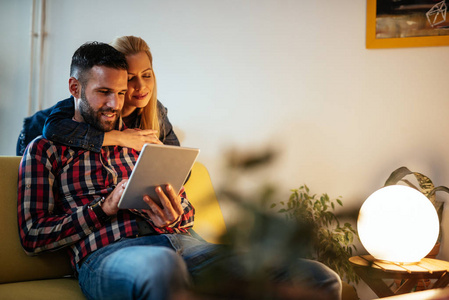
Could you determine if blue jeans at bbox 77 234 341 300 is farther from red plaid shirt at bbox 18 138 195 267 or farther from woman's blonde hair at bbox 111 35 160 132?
woman's blonde hair at bbox 111 35 160 132

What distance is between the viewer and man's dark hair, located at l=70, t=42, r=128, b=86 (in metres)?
1.52

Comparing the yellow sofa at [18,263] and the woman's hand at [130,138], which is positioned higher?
the woman's hand at [130,138]

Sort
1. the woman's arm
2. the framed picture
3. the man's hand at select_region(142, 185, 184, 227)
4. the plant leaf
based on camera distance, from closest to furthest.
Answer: the man's hand at select_region(142, 185, 184, 227) < the woman's arm < the plant leaf < the framed picture

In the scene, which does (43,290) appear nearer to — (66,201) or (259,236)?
(66,201)

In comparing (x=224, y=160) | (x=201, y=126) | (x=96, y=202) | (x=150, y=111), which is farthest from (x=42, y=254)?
(x=224, y=160)

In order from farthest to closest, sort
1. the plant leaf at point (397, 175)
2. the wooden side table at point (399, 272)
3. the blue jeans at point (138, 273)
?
the plant leaf at point (397, 175), the wooden side table at point (399, 272), the blue jeans at point (138, 273)

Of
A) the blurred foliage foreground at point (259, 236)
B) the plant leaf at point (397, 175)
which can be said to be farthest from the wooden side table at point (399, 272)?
the blurred foliage foreground at point (259, 236)

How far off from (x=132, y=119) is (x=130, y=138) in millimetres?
240

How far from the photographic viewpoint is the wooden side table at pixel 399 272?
1.63 metres

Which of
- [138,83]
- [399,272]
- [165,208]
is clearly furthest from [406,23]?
[165,208]

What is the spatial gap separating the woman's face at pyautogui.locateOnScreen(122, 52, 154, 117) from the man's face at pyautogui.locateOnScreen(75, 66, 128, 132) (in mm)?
193

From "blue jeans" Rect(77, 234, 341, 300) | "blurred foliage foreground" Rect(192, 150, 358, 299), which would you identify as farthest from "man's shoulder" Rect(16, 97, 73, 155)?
"blurred foliage foreground" Rect(192, 150, 358, 299)

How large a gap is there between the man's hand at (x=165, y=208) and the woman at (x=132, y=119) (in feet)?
0.96

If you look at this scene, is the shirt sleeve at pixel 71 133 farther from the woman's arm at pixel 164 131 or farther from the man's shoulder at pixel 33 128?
the woman's arm at pixel 164 131
